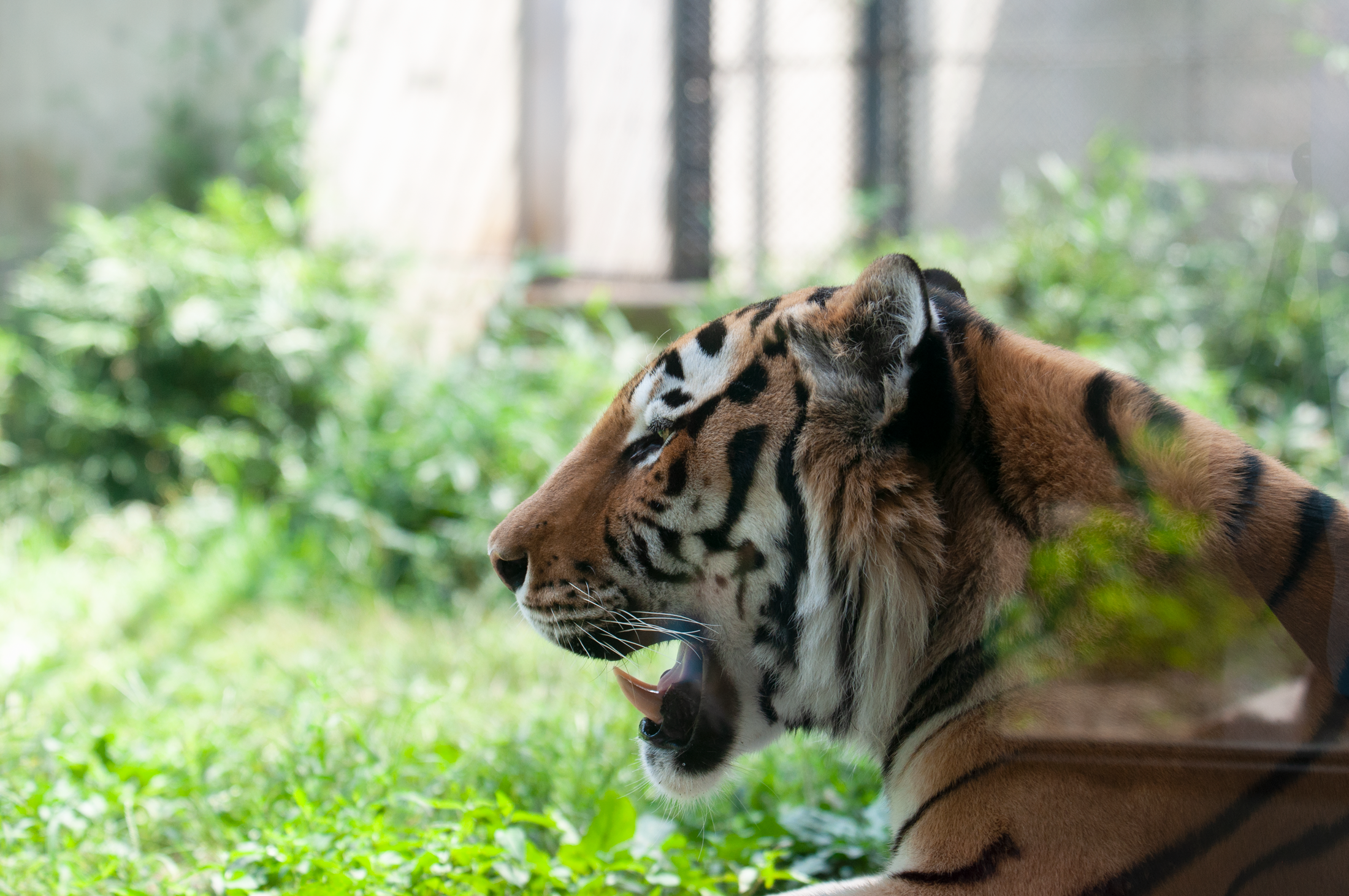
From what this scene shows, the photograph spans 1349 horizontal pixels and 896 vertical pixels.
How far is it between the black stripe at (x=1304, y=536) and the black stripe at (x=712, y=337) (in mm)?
774

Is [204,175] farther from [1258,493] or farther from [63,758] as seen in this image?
[1258,493]

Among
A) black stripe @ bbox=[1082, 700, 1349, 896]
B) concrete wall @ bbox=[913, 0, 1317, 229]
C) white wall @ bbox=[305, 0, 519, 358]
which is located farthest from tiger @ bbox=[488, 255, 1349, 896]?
concrete wall @ bbox=[913, 0, 1317, 229]

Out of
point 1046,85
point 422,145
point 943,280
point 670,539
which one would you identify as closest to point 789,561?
point 670,539

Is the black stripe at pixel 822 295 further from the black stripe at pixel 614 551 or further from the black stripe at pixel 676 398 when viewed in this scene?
the black stripe at pixel 614 551

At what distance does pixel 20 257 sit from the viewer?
571 cm

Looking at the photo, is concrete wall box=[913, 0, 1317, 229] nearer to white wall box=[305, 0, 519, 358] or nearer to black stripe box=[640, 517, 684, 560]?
white wall box=[305, 0, 519, 358]

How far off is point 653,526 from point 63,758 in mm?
1072

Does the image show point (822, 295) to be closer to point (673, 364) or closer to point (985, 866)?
point (673, 364)

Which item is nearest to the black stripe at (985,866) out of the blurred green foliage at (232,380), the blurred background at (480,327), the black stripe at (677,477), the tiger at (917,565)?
the tiger at (917,565)

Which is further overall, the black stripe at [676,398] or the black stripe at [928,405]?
the black stripe at [676,398]

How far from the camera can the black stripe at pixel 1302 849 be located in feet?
3.89

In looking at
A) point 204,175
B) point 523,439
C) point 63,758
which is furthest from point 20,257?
point 63,758

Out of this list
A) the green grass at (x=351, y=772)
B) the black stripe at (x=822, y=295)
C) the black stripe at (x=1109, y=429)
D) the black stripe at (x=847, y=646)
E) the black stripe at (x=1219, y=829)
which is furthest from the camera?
the green grass at (x=351, y=772)

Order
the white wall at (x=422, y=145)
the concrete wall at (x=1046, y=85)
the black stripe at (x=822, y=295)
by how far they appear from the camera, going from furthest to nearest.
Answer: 1. the concrete wall at (x=1046, y=85)
2. the white wall at (x=422, y=145)
3. the black stripe at (x=822, y=295)
